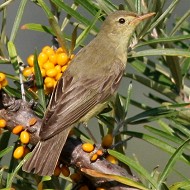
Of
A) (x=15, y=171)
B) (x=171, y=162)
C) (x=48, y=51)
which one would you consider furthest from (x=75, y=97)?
(x=171, y=162)

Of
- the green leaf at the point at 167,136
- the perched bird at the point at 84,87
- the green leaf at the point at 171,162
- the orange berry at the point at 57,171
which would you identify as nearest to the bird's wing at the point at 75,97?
the perched bird at the point at 84,87

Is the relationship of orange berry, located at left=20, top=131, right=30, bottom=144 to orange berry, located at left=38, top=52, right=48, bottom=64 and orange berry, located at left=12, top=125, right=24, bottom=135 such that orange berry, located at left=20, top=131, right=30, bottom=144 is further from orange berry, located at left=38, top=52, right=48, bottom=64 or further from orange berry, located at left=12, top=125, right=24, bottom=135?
orange berry, located at left=38, top=52, right=48, bottom=64

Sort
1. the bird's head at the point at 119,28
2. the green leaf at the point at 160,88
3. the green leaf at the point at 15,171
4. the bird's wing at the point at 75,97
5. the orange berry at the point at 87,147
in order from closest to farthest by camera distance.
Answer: the green leaf at the point at 15,171 < the orange berry at the point at 87,147 < the green leaf at the point at 160,88 < the bird's wing at the point at 75,97 < the bird's head at the point at 119,28

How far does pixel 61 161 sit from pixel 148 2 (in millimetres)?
988

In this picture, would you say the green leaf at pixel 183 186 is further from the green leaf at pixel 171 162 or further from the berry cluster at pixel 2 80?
the berry cluster at pixel 2 80

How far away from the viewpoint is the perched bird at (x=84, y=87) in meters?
2.68

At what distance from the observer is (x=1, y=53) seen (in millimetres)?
2781

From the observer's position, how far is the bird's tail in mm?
2496

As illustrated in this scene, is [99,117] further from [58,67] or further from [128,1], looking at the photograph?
[128,1]

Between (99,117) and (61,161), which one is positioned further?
(99,117)

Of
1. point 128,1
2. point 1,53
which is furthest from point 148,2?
point 1,53

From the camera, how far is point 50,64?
272cm

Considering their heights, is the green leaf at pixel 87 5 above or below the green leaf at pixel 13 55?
above

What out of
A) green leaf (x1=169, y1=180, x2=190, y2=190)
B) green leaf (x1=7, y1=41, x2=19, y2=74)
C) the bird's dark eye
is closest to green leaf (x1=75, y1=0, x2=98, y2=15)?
green leaf (x1=7, y1=41, x2=19, y2=74)
